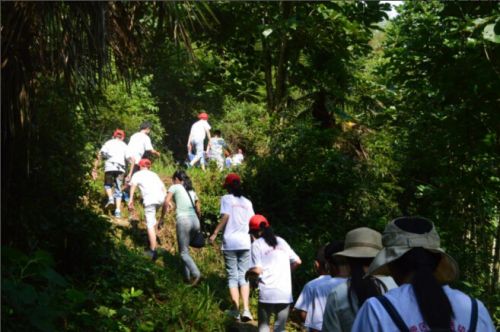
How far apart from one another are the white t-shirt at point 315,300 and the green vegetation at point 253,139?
1.74 m

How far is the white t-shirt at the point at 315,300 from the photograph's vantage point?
5027 millimetres

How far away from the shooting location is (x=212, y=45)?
659 inches

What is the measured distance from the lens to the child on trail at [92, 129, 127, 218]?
13234mm

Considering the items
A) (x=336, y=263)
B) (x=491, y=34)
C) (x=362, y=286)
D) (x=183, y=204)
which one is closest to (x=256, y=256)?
(x=183, y=204)

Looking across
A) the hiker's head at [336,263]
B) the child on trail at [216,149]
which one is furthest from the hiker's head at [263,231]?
the child on trail at [216,149]

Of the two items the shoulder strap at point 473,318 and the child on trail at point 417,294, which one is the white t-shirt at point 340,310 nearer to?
the child on trail at point 417,294

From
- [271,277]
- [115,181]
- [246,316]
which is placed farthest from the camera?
[115,181]

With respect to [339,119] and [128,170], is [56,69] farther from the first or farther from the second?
[339,119]

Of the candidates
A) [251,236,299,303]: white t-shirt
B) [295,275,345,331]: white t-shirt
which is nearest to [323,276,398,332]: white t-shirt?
[295,275,345,331]: white t-shirt

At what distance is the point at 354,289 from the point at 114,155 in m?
10.2

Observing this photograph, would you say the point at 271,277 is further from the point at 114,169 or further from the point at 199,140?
the point at 199,140

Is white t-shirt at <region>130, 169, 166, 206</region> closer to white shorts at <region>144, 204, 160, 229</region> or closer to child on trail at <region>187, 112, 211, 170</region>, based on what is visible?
white shorts at <region>144, 204, 160, 229</region>

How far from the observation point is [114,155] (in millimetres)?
13500

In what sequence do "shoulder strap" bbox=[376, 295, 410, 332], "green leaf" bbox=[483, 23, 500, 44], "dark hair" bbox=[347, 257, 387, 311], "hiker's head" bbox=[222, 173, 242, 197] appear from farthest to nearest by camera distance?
"hiker's head" bbox=[222, 173, 242, 197] < "green leaf" bbox=[483, 23, 500, 44] < "dark hair" bbox=[347, 257, 387, 311] < "shoulder strap" bbox=[376, 295, 410, 332]
